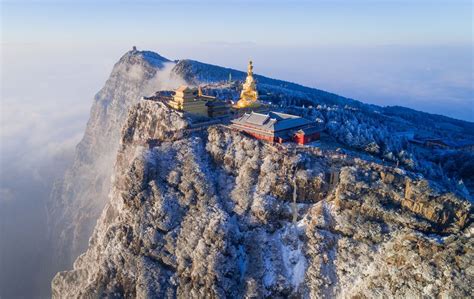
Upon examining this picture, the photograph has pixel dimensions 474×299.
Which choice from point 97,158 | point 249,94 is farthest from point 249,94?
point 97,158

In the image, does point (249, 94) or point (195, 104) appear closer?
point (195, 104)

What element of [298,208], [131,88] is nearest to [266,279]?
[298,208]

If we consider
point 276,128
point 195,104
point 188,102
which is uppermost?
point 188,102

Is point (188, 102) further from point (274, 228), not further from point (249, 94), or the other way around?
point (274, 228)

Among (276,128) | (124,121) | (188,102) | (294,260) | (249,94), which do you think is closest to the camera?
(294,260)

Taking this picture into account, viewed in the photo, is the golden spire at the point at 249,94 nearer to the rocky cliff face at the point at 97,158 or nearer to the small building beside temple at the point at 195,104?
the small building beside temple at the point at 195,104

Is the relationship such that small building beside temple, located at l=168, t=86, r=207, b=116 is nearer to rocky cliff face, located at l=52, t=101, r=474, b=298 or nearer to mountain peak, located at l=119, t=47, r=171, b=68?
rocky cliff face, located at l=52, t=101, r=474, b=298

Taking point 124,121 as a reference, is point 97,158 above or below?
below
